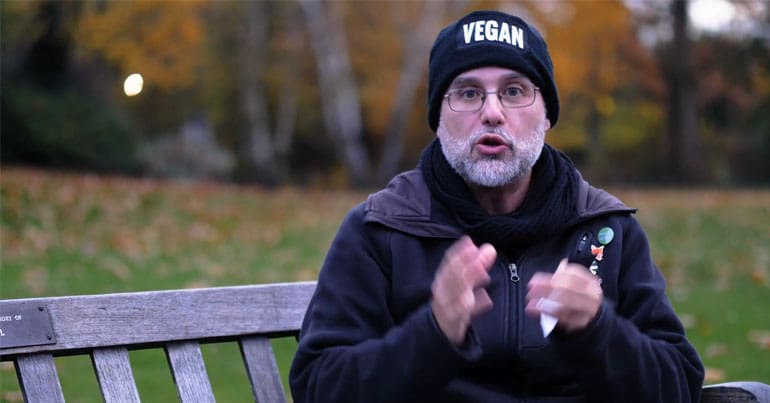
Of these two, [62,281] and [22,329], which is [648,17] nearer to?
[62,281]

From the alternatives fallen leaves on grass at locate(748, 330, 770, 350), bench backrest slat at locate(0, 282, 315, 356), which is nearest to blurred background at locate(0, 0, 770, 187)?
fallen leaves on grass at locate(748, 330, 770, 350)

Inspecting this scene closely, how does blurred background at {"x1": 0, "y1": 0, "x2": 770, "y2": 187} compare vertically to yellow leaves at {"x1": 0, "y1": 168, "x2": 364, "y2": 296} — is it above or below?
above

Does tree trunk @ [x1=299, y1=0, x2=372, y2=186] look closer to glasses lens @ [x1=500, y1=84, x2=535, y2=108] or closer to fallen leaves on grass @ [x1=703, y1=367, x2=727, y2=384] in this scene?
fallen leaves on grass @ [x1=703, y1=367, x2=727, y2=384]

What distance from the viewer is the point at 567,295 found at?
2.51 m

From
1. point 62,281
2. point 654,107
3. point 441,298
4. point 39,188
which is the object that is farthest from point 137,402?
point 654,107

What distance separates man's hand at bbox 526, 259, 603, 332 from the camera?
2.51 m

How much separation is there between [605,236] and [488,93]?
1.65ft

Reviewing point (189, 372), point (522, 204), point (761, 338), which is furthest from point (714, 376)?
point (189, 372)

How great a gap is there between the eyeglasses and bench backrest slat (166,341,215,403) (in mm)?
996

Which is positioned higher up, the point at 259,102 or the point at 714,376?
the point at 259,102

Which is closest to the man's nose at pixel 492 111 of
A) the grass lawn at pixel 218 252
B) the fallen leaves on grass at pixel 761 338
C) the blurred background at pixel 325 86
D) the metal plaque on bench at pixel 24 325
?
the metal plaque on bench at pixel 24 325

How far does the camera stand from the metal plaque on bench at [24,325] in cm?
280

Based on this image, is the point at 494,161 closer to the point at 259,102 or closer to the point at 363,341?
the point at 363,341

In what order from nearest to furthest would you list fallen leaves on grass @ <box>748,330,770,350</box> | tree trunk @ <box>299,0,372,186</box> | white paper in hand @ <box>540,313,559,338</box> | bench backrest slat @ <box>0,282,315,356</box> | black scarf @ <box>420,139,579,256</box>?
white paper in hand @ <box>540,313,559,338</box>
bench backrest slat @ <box>0,282,315,356</box>
black scarf @ <box>420,139,579,256</box>
fallen leaves on grass @ <box>748,330,770,350</box>
tree trunk @ <box>299,0,372,186</box>
